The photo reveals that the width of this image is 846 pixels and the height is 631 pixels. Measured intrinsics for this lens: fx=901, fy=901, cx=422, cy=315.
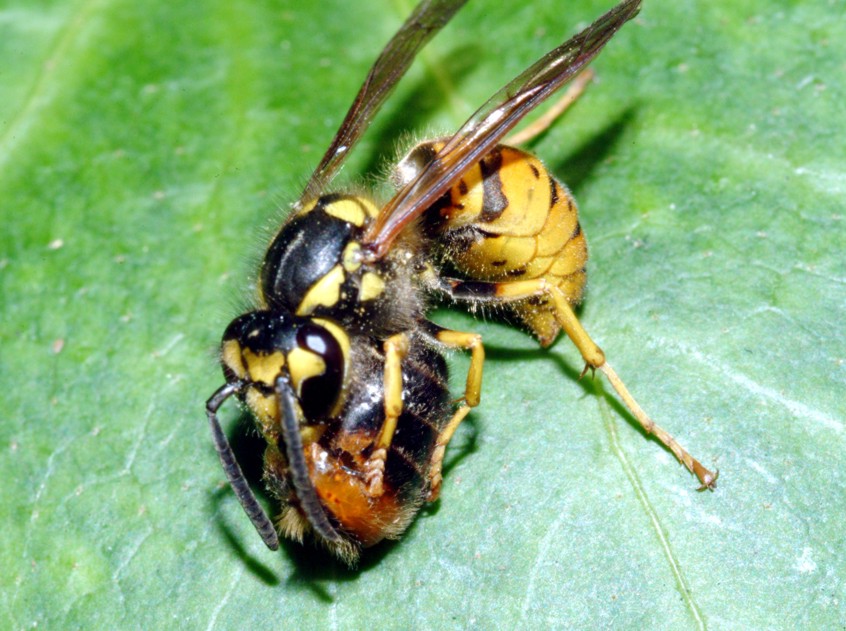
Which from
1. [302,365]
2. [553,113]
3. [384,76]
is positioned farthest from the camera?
[553,113]

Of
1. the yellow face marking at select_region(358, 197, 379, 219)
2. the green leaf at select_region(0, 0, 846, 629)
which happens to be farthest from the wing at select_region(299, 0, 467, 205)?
the yellow face marking at select_region(358, 197, 379, 219)

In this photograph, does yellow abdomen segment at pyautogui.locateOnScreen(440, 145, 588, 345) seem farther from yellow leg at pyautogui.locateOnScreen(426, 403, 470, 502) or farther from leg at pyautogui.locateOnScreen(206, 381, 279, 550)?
leg at pyautogui.locateOnScreen(206, 381, 279, 550)

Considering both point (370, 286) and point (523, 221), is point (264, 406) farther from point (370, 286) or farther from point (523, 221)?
point (523, 221)

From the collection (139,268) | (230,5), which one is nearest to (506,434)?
(139,268)

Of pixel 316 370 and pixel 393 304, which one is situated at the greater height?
pixel 316 370

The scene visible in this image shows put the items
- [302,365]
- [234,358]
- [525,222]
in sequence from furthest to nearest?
[525,222] < [234,358] < [302,365]

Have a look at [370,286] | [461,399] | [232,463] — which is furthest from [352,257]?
[232,463]

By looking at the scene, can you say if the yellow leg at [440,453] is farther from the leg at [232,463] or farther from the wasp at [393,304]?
the leg at [232,463]

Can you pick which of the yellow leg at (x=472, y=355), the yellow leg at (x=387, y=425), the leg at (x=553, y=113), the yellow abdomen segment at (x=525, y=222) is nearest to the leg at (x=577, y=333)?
the yellow abdomen segment at (x=525, y=222)
